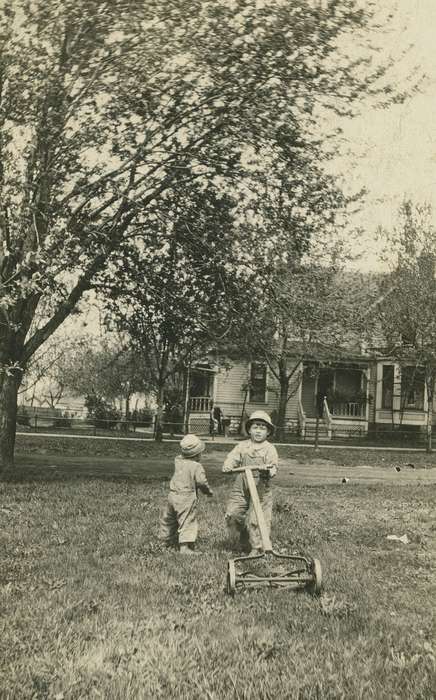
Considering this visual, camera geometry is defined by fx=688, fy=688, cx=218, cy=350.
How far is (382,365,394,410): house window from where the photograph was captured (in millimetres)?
36000

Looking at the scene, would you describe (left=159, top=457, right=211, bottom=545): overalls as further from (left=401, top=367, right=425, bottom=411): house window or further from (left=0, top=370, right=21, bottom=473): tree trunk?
(left=401, top=367, right=425, bottom=411): house window

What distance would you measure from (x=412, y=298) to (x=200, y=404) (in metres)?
13.8

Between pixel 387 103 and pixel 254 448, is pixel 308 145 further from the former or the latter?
pixel 254 448

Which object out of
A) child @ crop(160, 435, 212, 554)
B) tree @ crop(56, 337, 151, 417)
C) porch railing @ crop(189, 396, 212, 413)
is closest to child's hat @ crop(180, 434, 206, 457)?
child @ crop(160, 435, 212, 554)

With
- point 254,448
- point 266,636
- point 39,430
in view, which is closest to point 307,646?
point 266,636

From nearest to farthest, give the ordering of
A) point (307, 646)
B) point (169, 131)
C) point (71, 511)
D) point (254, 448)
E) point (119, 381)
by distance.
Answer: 1. point (307, 646)
2. point (254, 448)
3. point (71, 511)
4. point (169, 131)
5. point (119, 381)

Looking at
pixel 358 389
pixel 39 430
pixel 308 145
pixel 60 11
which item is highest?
pixel 60 11

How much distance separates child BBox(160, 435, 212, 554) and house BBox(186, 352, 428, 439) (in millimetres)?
26654

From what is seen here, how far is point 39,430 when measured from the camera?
29156mm

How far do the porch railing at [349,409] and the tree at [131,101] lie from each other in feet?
82.5

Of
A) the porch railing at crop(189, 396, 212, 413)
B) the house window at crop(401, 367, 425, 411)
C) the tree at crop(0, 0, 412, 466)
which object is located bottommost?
the porch railing at crop(189, 396, 212, 413)

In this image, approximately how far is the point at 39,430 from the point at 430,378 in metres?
16.3

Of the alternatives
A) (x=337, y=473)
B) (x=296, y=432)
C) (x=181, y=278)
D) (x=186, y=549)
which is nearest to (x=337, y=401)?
(x=296, y=432)

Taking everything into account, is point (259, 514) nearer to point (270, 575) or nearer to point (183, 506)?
point (270, 575)
